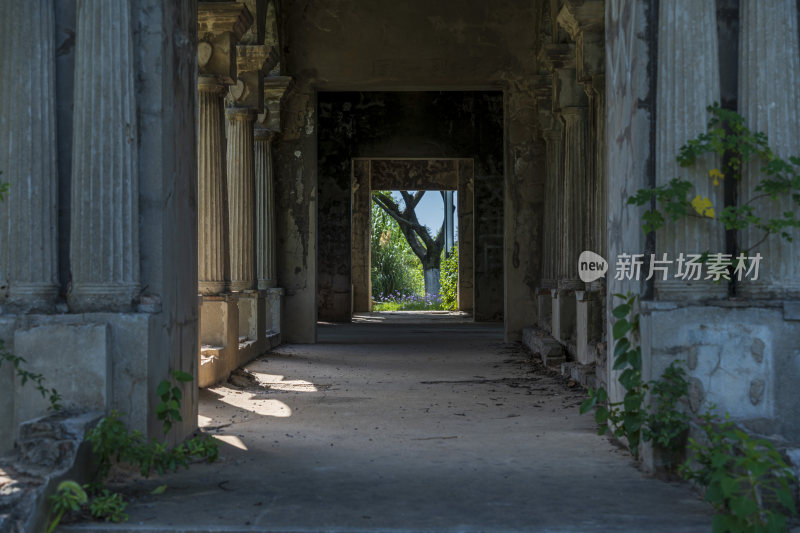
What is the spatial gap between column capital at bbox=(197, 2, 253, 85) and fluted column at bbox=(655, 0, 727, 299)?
19.2ft

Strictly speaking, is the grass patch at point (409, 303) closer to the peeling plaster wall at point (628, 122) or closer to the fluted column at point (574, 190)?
the fluted column at point (574, 190)

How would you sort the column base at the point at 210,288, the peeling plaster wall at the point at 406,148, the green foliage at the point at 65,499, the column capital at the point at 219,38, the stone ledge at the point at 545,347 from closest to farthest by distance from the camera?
the green foliage at the point at 65,499 → the column capital at the point at 219,38 → the column base at the point at 210,288 → the stone ledge at the point at 545,347 → the peeling plaster wall at the point at 406,148

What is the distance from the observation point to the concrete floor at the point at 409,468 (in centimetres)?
400

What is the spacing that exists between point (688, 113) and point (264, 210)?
9.44 m

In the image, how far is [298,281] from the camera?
14305 millimetres

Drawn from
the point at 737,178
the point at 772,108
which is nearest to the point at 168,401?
the point at 737,178

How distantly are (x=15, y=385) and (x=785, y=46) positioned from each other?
459cm

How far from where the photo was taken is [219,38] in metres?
9.88

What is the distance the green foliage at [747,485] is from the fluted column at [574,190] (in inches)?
303

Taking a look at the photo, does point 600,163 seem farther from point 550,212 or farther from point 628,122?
point 628,122

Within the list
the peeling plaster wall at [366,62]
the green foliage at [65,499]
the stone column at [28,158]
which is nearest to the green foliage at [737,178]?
the green foliage at [65,499]

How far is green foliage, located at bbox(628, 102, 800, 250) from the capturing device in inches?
188

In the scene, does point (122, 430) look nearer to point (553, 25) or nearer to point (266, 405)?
point (266, 405)

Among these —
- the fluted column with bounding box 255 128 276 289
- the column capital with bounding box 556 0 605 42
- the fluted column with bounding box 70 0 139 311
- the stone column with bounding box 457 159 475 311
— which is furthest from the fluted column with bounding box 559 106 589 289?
the stone column with bounding box 457 159 475 311
